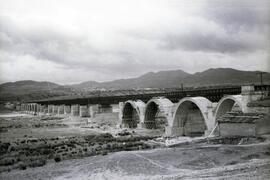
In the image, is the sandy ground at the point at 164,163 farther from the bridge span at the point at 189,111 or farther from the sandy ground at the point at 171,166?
the bridge span at the point at 189,111

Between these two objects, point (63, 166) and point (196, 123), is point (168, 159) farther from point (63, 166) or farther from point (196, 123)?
point (196, 123)

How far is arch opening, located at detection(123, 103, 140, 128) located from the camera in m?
50.3

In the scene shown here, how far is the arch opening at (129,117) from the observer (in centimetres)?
5028

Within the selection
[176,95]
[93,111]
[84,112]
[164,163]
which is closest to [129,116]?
[93,111]

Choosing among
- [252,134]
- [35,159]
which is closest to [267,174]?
[252,134]

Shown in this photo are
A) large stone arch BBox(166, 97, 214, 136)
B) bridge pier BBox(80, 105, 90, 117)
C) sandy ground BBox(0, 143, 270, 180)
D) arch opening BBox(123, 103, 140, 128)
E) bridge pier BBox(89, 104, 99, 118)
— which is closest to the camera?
sandy ground BBox(0, 143, 270, 180)

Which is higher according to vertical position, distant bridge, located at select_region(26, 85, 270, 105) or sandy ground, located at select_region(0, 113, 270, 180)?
distant bridge, located at select_region(26, 85, 270, 105)

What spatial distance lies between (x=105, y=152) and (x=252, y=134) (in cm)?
1077

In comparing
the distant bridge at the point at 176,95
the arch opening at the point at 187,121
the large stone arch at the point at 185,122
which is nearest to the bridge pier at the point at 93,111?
the distant bridge at the point at 176,95

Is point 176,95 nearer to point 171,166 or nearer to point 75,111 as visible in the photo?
point 75,111

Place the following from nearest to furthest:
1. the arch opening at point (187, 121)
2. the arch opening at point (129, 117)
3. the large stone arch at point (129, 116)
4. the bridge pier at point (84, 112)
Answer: the arch opening at point (187, 121) → the large stone arch at point (129, 116) → the arch opening at point (129, 117) → the bridge pier at point (84, 112)

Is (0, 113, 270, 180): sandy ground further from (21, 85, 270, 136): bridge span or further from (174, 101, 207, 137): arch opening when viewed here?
(174, 101, 207, 137): arch opening

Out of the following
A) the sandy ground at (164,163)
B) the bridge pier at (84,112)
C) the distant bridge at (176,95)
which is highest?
the distant bridge at (176,95)

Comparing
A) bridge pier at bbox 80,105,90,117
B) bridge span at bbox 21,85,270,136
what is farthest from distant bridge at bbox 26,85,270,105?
bridge pier at bbox 80,105,90,117
